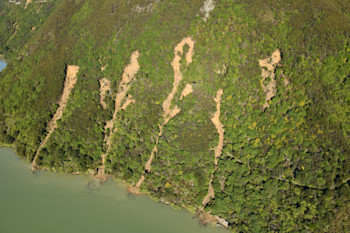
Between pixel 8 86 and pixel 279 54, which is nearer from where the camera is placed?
pixel 279 54

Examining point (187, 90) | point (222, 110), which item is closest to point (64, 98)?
point (187, 90)

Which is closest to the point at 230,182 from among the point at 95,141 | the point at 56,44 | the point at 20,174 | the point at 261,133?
the point at 261,133

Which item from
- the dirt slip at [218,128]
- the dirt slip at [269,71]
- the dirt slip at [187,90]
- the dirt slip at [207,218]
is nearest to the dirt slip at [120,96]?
the dirt slip at [187,90]

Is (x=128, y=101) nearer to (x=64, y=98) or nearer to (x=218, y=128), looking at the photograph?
(x=64, y=98)

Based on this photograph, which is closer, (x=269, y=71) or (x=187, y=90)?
(x=269, y=71)

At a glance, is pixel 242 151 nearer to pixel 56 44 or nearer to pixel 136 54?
pixel 136 54

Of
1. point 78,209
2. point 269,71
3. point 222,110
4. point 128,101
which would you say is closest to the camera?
point 269,71

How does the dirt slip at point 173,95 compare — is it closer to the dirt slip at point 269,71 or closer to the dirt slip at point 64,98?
the dirt slip at point 269,71
